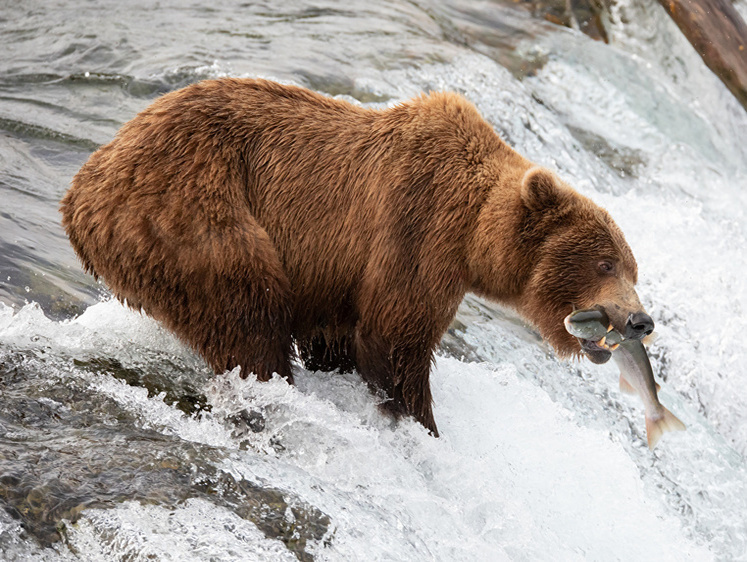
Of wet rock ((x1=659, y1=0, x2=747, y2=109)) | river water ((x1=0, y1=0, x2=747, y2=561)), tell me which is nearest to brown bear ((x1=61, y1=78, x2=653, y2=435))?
river water ((x1=0, y1=0, x2=747, y2=561))

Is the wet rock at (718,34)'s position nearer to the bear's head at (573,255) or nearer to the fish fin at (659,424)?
the bear's head at (573,255)

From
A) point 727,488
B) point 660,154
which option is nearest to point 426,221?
point 727,488

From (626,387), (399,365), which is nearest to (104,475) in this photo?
(399,365)

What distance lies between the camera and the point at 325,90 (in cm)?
880

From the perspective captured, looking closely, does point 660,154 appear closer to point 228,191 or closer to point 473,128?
point 473,128

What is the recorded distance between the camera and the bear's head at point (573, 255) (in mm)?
4492

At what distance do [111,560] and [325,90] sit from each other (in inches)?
246

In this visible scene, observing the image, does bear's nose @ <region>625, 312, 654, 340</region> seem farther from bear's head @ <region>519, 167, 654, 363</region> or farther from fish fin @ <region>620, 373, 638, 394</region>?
fish fin @ <region>620, 373, 638, 394</region>

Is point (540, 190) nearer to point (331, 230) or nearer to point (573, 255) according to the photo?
point (573, 255)

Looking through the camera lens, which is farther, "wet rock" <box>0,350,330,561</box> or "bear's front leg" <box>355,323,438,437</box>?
"bear's front leg" <box>355,323,438,437</box>

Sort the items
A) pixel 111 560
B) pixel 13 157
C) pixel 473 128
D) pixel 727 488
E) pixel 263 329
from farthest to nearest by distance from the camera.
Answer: pixel 13 157, pixel 727 488, pixel 473 128, pixel 263 329, pixel 111 560

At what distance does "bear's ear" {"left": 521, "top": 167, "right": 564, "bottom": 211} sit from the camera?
446cm

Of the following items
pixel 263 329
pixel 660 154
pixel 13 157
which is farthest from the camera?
pixel 660 154

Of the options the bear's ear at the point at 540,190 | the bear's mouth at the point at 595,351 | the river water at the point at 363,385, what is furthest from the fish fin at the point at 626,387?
the bear's ear at the point at 540,190
